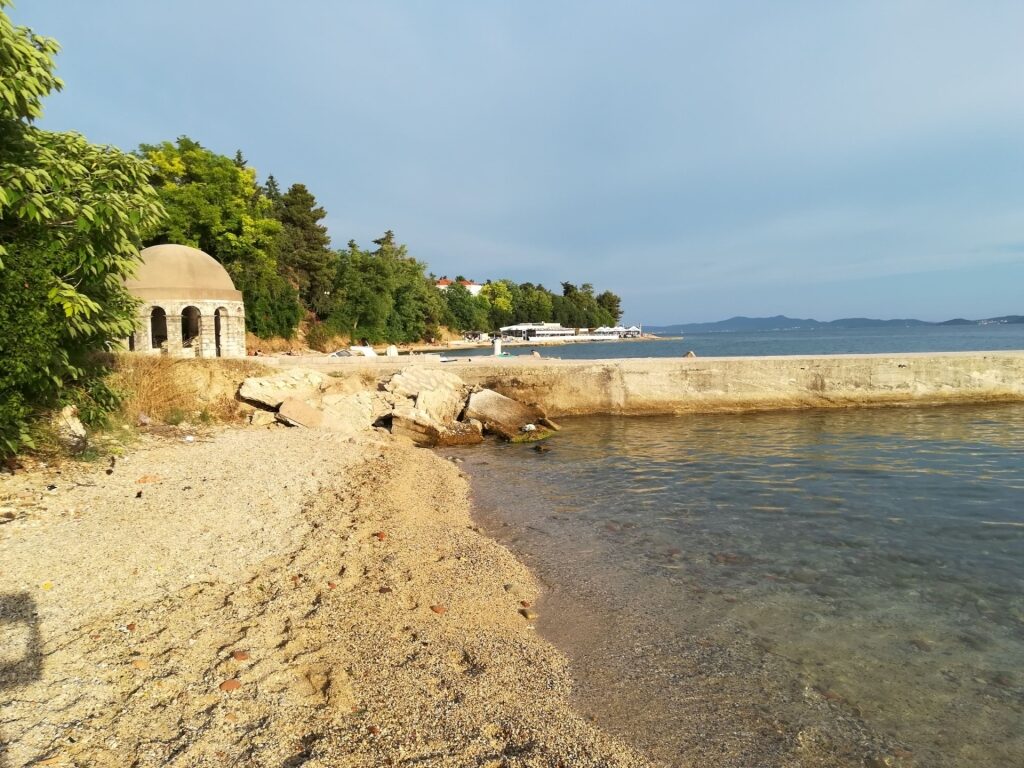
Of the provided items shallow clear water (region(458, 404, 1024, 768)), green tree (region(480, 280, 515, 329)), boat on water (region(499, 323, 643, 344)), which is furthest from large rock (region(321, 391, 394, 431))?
green tree (region(480, 280, 515, 329))

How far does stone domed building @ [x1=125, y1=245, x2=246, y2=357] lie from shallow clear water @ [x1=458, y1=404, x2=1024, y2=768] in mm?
14970

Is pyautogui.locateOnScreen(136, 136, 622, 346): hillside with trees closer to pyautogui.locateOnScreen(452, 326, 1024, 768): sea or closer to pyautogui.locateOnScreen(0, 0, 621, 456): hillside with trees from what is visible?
pyautogui.locateOnScreen(0, 0, 621, 456): hillside with trees

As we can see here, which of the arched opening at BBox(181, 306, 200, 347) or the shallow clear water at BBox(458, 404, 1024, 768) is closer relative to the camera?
the shallow clear water at BBox(458, 404, 1024, 768)

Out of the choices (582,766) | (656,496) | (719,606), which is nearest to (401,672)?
(582,766)

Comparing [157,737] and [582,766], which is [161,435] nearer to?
[157,737]

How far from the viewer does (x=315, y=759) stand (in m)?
3.50

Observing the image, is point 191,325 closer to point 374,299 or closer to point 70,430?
point 70,430

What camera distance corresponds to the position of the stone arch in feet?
77.0

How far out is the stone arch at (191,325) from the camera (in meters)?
23.5

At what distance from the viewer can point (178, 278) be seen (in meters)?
22.8

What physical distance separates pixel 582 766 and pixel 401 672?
1.65m

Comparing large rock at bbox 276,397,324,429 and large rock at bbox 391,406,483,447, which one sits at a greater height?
Answer: large rock at bbox 276,397,324,429

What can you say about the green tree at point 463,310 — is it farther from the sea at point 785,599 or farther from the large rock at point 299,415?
the sea at point 785,599

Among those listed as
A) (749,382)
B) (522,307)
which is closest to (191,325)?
(749,382)
